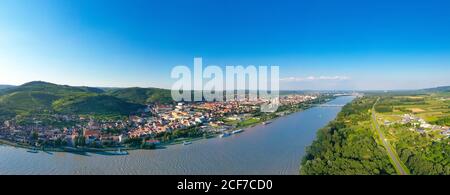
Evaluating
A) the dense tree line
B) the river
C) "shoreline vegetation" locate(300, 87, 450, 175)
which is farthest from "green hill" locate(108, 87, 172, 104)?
the dense tree line

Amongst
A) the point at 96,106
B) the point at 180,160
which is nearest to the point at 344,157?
the point at 180,160

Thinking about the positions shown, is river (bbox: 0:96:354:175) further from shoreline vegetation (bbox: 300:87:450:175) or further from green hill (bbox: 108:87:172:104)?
Answer: green hill (bbox: 108:87:172:104)

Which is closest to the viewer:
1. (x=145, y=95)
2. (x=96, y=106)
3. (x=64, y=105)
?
(x=64, y=105)

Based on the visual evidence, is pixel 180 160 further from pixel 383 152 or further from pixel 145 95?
pixel 145 95

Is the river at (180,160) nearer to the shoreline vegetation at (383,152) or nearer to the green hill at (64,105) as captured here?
the shoreline vegetation at (383,152)

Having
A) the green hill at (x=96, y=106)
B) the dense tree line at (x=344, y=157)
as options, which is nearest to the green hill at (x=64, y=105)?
the green hill at (x=96, y=106)
